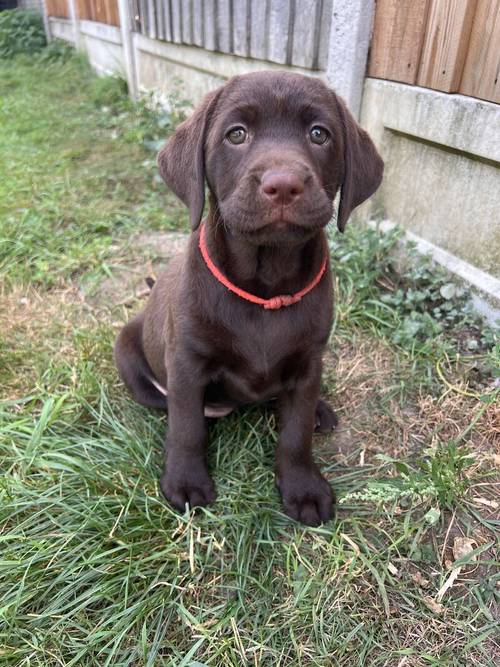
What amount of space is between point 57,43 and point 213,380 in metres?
11.9

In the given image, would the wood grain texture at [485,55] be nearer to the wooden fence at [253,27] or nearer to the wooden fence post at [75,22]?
the wooden fence at [253,27]

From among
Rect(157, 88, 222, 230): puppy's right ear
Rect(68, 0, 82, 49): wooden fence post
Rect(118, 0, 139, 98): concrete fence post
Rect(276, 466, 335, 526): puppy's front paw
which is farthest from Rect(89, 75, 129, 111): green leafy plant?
Rect(276, 466, 335, 526): puppy's front paw

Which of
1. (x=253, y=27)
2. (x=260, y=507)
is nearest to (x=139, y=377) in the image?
(x=260, y=507)

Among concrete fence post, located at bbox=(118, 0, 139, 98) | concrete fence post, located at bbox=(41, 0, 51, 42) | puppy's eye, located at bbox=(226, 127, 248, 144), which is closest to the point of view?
puppy's eye, located at bbox=(226, 127, 248, 144)

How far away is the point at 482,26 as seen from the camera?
277 centimetres

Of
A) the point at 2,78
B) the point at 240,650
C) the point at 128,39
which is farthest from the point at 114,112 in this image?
the point at 240,650

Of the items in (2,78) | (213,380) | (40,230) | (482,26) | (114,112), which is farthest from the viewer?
(2,78)

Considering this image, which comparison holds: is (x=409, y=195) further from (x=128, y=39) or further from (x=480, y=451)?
(x=128, y=39)

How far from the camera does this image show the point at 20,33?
11914 millimetres

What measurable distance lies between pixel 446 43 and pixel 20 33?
1167 cm

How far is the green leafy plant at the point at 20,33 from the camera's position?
1159 cm

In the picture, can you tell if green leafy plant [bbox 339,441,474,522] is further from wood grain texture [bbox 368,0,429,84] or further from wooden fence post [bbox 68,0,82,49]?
wooden fence post [bbox 68,0,82,49]

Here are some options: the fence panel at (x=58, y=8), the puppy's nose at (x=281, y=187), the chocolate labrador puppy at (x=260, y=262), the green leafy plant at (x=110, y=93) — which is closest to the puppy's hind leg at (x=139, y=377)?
the chocolate labrador puppy at (x=260, y=262)

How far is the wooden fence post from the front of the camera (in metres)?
10.1
